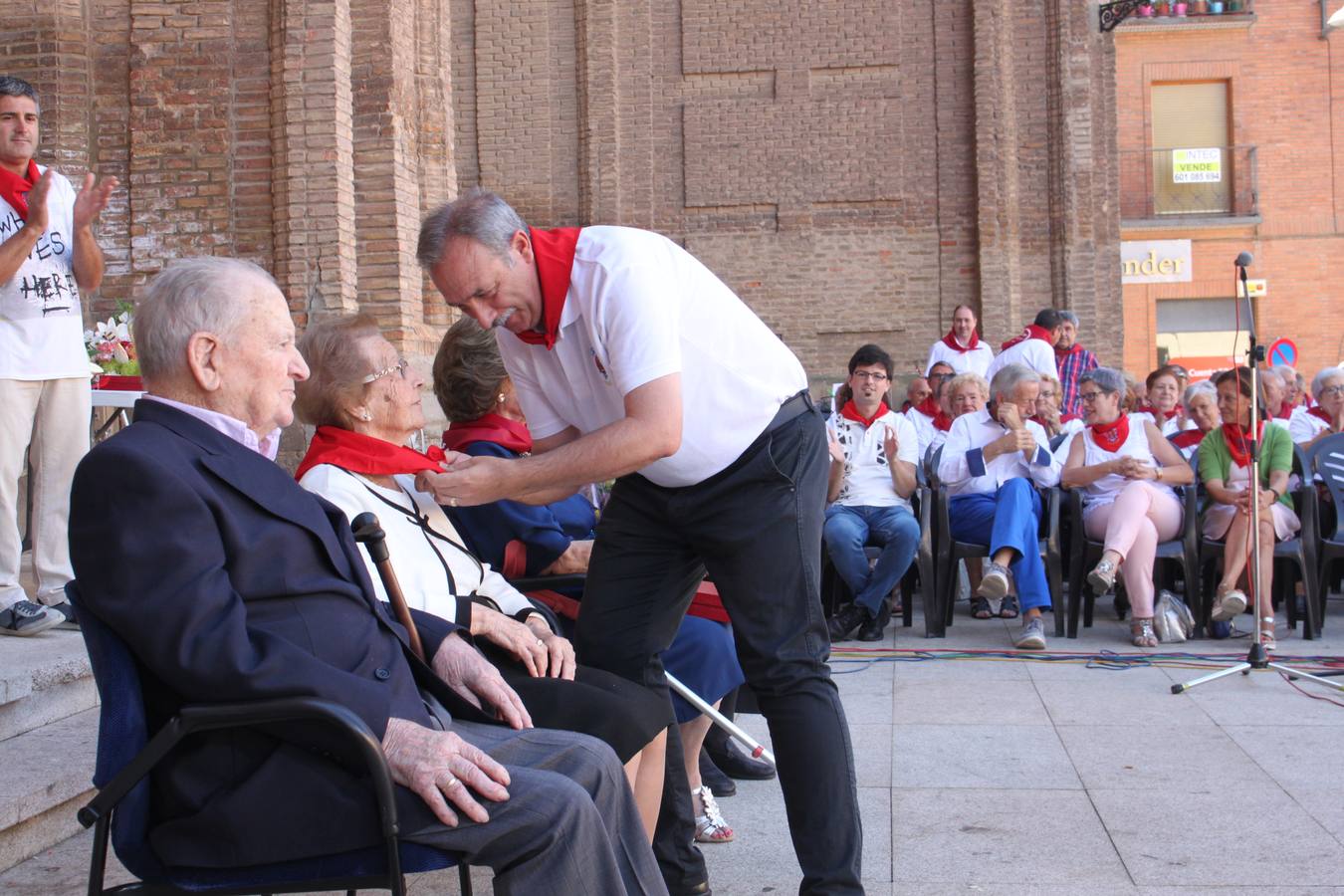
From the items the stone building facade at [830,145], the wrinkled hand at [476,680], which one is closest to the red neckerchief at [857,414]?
the wrinkled hand at [476,680]

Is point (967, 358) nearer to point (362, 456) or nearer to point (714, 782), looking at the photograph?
point (714, 782)

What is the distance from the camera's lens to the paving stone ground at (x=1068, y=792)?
367cm

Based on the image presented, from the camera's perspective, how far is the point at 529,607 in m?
3.56

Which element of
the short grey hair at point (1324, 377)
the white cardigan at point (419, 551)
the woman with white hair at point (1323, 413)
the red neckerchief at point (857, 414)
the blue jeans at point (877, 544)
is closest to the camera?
the white cardigan at point (419, 551)

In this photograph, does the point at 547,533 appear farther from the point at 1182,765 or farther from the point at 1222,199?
the point at 1222,199

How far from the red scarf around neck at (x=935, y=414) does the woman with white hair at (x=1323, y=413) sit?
219 centimetres

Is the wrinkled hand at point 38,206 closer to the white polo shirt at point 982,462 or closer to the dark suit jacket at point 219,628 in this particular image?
the dark suit jacket at point 219,628

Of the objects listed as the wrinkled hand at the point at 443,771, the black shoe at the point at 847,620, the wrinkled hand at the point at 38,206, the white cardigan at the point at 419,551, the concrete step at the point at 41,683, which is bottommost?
the black shoe at the point at 847,620

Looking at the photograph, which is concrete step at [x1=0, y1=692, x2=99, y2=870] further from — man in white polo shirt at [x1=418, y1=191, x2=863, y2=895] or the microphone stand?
the microphone stand

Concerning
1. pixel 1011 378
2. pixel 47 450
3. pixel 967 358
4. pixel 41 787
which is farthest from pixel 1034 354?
pixel 41 787

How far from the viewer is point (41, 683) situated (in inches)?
173

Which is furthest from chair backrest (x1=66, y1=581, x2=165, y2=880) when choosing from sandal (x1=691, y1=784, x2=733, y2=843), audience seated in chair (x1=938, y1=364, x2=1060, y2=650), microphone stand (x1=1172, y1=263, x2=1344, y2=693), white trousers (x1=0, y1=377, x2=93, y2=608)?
audience seated in chair (x1=938, y1=364, x2=1060, y2=650)

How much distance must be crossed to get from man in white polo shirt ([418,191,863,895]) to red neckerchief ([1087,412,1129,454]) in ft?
16.0

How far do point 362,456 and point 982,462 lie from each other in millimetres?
5092
